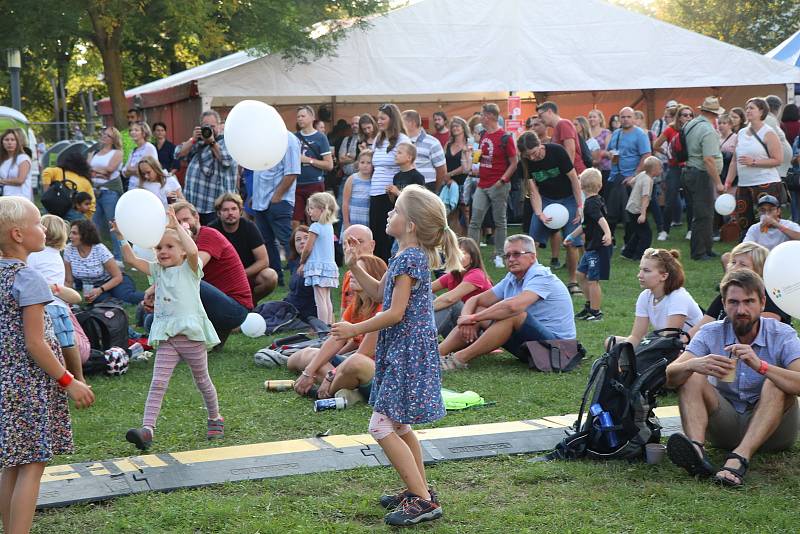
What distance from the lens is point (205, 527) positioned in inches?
177

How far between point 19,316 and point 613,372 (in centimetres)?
308

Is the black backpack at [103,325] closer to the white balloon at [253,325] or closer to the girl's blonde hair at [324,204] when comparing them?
the white balloon at [253,325]

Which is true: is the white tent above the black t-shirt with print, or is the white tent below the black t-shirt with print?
above

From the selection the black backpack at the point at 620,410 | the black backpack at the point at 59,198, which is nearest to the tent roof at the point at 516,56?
the black backpack at the point at 59,198

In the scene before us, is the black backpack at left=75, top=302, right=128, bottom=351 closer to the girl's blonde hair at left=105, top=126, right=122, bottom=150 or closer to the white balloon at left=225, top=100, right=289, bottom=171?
the white balloon at left=225, top=100, right=289, bottom=171

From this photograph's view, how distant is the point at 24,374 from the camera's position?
4.14 meters

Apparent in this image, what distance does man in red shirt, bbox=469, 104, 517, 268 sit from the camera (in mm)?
12531

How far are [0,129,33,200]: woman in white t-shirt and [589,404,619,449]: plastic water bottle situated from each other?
9.14 meters

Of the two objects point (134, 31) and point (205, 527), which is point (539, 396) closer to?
point (205, 527)

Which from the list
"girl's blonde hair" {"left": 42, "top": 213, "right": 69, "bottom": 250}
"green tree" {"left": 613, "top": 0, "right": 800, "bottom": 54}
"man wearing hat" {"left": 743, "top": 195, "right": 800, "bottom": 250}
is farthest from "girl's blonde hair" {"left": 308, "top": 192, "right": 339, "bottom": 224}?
"green tree" {"left": 613, "top": 0, "right": 800, "bottom": 54}

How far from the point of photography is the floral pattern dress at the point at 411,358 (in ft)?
14.8

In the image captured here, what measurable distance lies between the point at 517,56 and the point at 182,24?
617 cm

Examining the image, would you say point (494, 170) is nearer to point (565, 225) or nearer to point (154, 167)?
point (565, 225)

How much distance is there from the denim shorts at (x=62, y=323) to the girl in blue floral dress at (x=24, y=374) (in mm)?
2302
